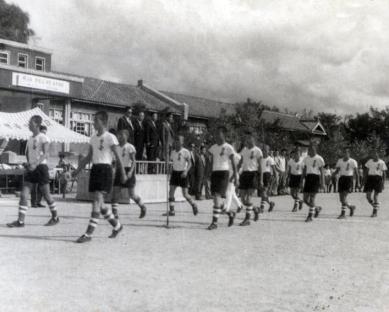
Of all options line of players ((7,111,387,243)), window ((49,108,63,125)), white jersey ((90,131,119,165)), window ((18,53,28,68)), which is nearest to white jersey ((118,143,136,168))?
line of players ((7,111,387,243))

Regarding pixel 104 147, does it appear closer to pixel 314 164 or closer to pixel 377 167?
pixel 314 164

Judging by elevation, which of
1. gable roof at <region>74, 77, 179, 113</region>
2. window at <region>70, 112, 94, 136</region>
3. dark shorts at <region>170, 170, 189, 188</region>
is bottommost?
dark shorts at <region>170, 170, 189, 188</region>

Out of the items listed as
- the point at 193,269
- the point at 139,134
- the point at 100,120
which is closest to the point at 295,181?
the point at 139,134

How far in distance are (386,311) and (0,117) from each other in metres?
17.6

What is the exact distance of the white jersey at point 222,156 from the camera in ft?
34.7

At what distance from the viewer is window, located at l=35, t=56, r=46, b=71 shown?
37.9m

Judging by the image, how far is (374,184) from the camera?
14.5 m

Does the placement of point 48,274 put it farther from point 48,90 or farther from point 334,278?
point 48,90

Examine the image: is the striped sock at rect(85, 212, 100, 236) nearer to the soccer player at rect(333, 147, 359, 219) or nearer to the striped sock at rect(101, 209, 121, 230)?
the striped sock at rect(101, 209, 121, 230)

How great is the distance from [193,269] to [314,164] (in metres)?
7.53

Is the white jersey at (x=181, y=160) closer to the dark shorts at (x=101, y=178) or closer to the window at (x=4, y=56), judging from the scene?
the dark shorts at (x=101, y=178)

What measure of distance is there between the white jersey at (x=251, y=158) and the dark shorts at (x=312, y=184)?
2048 mm

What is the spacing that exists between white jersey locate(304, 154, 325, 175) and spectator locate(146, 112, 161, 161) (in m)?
5.27

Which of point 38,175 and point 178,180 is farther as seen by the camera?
point 178,180
